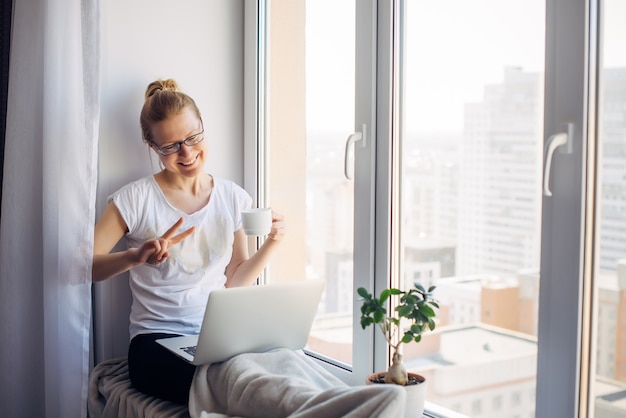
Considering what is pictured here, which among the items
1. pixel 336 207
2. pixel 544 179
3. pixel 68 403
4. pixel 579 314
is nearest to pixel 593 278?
pixel 579 314

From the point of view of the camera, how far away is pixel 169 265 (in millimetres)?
1971

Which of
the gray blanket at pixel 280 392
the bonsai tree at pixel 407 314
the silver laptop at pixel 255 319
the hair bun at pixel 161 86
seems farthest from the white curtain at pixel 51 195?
the bonsai tree at pixel 407 314

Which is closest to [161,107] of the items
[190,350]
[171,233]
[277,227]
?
[171,233]

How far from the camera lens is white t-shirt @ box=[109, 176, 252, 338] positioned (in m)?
1.96

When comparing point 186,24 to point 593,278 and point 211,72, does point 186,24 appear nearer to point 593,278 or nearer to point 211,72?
point 211,72

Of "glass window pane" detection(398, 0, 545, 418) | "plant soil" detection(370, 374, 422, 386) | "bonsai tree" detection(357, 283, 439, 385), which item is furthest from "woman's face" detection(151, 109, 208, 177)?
"plant soil" detection(370, 374, 422, 386)

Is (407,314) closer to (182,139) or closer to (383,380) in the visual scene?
(383,380)

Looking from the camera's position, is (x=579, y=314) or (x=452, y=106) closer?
(x=579, y=314)

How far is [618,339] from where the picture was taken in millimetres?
1211

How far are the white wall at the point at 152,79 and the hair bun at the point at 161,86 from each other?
0.36ft

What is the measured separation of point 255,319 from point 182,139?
635 millimetres

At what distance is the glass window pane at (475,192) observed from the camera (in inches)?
54.1

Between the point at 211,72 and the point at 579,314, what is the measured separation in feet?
4.86

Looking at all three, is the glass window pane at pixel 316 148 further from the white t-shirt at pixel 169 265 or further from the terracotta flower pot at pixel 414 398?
the terracotta flower pot at pixel 414 398
